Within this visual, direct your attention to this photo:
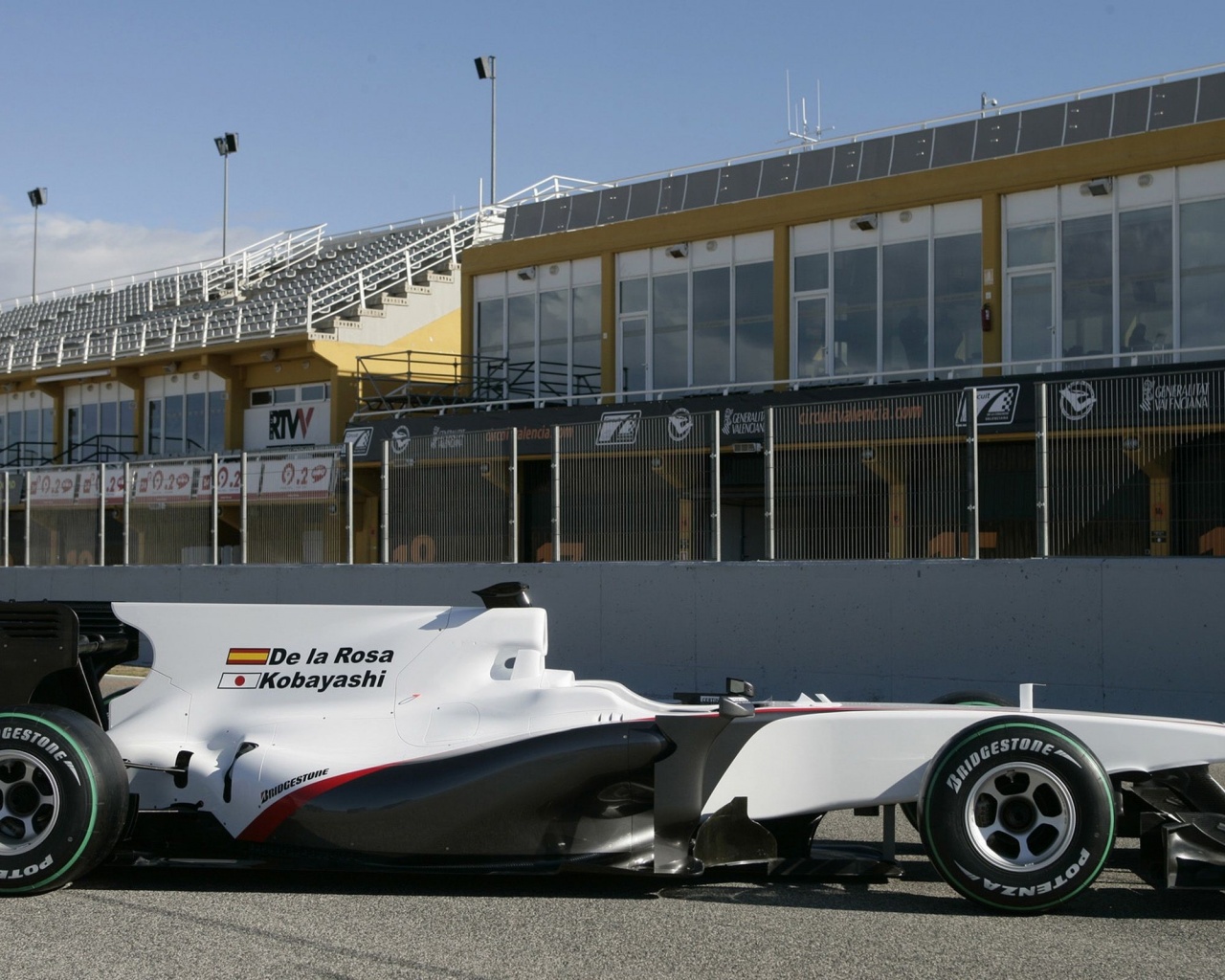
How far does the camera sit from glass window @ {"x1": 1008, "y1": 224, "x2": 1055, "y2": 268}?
2445cm

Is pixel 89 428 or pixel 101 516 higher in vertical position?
pixel 89 428

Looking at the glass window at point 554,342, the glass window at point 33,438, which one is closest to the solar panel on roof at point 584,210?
the glass window at point 554,342

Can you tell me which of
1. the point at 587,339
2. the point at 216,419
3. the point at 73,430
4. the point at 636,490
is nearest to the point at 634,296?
the point at 587,339

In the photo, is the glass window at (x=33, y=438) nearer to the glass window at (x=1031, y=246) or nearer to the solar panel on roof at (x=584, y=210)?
the solar panel on roof at (x=584, y=210)

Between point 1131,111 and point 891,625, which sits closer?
point 891,625

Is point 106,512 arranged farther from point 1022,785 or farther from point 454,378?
point 1022,785

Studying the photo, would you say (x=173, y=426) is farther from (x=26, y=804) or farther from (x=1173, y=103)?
(x=26, y=804)

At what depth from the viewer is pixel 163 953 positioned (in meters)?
5.34

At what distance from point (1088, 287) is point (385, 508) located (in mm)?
12569

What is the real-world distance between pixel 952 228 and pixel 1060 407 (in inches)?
503

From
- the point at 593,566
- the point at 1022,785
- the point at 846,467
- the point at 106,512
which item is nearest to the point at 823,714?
the point at 1022,785

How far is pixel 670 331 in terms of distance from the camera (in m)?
29.8

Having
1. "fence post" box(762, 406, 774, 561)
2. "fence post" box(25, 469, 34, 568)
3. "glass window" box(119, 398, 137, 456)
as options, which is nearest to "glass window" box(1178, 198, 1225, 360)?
"fence post" box(762, 406, 774, 561)

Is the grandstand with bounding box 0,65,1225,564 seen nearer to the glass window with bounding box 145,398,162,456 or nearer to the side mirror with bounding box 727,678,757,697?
the glass window with bounding box 145,398,162,456
